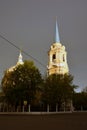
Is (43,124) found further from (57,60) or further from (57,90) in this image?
(57,60)

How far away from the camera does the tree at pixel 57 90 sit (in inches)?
2361

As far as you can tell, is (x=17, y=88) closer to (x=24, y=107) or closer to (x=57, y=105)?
(x=24, y=107)

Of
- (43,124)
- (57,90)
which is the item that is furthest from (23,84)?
(43,124)

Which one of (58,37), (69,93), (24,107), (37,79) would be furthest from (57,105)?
(58,37)

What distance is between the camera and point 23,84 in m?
50.7

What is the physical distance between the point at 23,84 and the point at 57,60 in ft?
142

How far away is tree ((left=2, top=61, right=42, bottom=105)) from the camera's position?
50.3 metres

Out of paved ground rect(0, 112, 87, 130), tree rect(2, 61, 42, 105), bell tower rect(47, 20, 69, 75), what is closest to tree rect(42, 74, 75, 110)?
tree rect(2, 61, 42, 105)

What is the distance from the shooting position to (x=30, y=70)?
52406 mm

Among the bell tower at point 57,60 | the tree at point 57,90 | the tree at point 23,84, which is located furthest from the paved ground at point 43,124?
the bell tower at point 57,60

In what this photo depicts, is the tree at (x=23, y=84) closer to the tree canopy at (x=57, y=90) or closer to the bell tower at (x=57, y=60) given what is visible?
the tree canopy at (x=57, y=90)

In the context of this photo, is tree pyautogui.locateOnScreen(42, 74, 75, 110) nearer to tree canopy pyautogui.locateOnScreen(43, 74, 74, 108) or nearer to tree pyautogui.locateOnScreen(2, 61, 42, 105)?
tree canopy pyautogui.locateOnScreen(43, 74, 74, 108)

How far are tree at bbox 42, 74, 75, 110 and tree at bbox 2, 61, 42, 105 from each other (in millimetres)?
7220

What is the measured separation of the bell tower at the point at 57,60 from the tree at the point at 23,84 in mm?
38167
